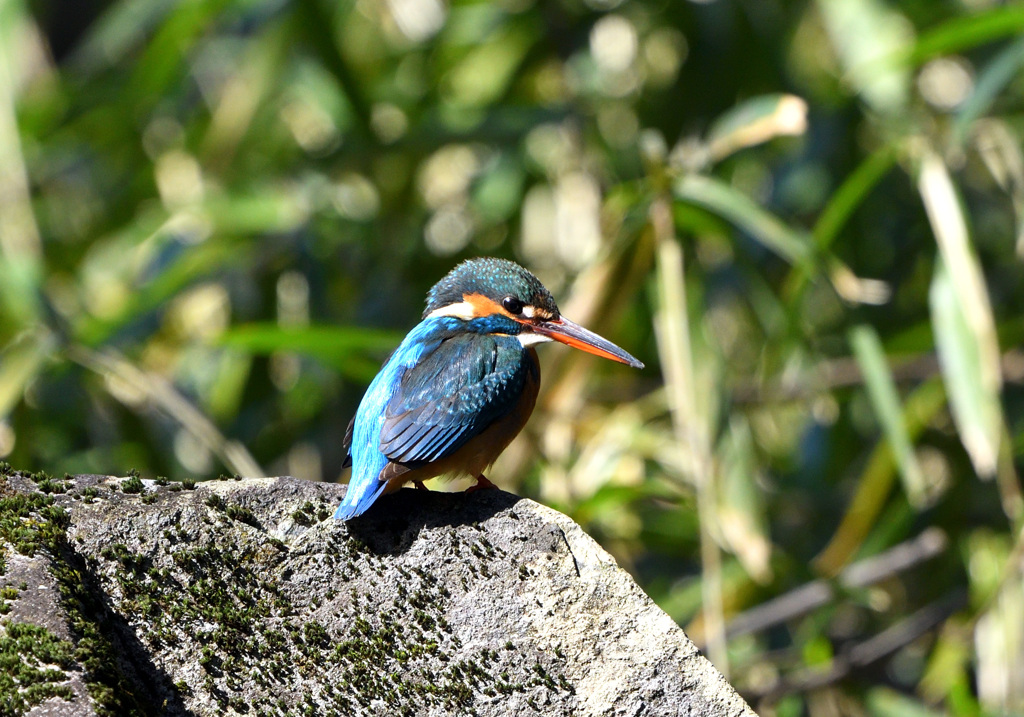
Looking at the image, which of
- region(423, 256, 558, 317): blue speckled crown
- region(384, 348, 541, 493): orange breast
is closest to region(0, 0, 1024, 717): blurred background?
region(423, 256, 558, 317): blue speckled crown

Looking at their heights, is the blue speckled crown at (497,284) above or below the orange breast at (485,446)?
above

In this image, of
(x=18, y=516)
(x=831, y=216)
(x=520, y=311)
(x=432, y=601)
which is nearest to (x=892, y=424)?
(x=831, y=216)

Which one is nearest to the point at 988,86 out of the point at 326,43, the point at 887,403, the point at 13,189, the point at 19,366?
the point at 887,403

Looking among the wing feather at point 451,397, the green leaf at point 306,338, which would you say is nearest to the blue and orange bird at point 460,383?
the wing feather at point 451,397

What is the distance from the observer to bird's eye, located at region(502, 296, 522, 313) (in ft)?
9.80

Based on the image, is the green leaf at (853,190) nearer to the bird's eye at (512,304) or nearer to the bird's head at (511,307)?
the bird's head at (511,307)

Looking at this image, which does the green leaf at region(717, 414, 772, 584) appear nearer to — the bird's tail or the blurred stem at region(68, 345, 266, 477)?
the blurred stem at region(68, 345, 266, 477)

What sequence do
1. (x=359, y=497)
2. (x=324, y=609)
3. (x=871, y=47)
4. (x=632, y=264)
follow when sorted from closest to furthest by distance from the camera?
1. (x=324, y=609)
2. (x=359, y=497)
3. (x=632, y=264)
4. (x=871, y=47)

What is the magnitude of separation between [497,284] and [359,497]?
0.99 meters

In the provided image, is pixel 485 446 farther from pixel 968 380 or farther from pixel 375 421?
pixel 968 380

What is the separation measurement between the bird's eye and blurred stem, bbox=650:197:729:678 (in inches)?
25.8

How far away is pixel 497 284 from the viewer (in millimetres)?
2996

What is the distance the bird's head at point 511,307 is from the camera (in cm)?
299

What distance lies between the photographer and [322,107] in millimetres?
4906
